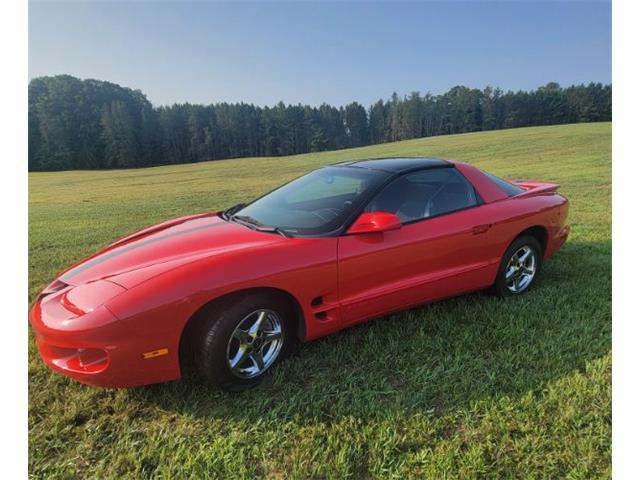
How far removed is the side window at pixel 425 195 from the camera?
327 cm

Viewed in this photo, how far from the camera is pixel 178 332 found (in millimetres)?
2363

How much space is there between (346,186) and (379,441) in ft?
6.59

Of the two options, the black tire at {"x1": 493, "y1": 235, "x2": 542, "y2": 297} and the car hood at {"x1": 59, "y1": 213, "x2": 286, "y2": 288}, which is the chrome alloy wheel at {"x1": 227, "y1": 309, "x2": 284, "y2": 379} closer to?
the car hood at {"x1": 59, "y1": 213, "x2": 286, "y2": 288}

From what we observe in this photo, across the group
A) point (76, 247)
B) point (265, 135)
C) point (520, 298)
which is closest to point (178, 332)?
point (520, 298)

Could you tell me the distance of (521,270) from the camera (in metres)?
3.96

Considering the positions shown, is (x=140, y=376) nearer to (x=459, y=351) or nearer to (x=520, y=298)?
(x=459, y=351)

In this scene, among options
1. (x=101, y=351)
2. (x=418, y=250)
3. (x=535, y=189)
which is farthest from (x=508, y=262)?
(x=101, y=351)

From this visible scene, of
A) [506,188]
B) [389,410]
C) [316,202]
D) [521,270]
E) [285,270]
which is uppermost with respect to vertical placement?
[506,188]

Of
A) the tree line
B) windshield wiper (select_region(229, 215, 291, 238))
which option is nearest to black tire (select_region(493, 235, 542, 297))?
windshield wiper (select_region(229, 215, 291, 238))

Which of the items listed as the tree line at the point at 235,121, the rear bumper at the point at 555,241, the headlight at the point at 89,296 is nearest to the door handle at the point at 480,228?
the rear bumper at the point at 555,241

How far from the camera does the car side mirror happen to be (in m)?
2.84

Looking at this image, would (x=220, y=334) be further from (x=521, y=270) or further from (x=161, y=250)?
(x=521, y=270)

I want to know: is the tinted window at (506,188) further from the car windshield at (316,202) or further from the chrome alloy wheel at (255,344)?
the chrome alloy wheel at (255,344)

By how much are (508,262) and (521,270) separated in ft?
0.88
